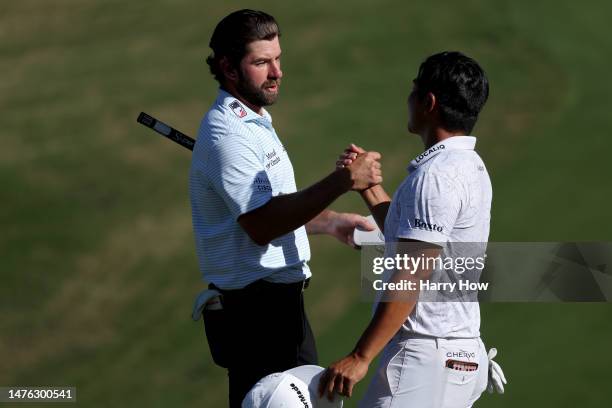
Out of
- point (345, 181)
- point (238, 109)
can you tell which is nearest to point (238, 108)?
point (238, 109)

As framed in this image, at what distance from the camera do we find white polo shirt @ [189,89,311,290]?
509 cm

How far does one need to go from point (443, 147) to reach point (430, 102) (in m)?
0.21

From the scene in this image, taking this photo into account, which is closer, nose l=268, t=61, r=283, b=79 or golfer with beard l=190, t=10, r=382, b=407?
golfer with beard l=190, t=10, r=382, b=407

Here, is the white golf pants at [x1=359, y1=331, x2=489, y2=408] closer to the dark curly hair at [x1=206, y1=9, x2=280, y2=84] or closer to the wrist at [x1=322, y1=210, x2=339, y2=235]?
the wrist at [x1=322, y1=210, x2=339, y2=235]

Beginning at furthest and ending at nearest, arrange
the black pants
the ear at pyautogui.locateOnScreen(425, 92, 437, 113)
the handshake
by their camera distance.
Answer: the black pants → the handshake → the ear at pyautogui.locateOnScreen(425, 92, 437, 113)

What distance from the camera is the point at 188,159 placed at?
433 inches

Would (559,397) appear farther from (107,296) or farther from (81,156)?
(81,156)

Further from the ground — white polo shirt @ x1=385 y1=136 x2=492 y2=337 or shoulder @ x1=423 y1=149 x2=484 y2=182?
shoulder @ x1=423 y1=149 x2=484 y2=182

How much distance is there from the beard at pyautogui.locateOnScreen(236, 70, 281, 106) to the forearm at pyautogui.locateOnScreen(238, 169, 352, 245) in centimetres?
64

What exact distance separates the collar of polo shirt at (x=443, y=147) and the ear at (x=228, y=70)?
1250 mm

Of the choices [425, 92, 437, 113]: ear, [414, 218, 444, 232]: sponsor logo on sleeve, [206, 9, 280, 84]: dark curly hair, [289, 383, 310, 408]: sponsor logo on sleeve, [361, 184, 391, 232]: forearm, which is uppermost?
[206, 9, 280, 84]: dark curly hair

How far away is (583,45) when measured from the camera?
38.2 ft

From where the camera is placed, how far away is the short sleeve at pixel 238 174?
5062 millimetres

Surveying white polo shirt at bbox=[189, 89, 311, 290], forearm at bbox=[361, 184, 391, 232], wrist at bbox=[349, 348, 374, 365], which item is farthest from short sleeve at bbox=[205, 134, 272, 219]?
wrist at bbox=[349, 348, 374, 365]
